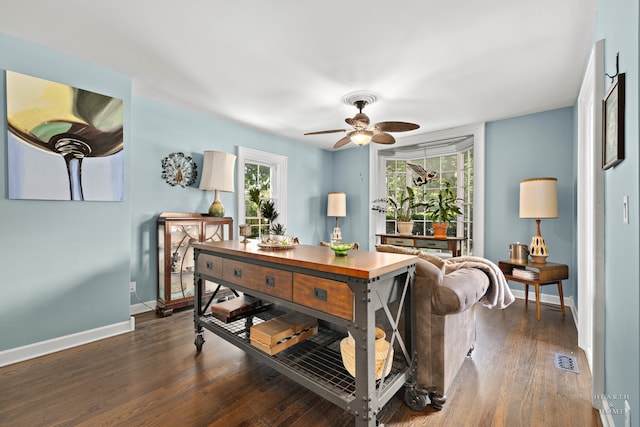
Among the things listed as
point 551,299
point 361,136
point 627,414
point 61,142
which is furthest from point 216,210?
point 551,299

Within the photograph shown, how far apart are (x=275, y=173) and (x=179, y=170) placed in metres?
1.72

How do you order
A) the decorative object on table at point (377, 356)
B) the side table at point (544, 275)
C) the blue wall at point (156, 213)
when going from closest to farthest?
the blue wall at point (156, 213), the decorative object on table at point (377, 356), the side table at point (544, 275)

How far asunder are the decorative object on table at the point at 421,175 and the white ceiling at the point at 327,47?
1.49m

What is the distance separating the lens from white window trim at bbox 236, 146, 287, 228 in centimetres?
431

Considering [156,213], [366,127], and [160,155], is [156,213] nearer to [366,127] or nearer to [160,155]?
[160,155]

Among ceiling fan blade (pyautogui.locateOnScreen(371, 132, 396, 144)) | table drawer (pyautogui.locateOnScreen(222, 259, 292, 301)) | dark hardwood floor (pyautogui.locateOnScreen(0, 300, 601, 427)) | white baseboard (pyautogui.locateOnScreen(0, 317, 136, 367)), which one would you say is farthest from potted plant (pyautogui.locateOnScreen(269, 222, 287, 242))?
white baseboard (pyautogui.locateOnScreen(0, 317, 136, 367))

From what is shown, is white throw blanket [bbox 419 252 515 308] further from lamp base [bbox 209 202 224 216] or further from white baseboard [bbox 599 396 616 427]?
lamp base [bbox 209 202 224 216]

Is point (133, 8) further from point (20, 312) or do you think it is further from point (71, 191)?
point (20, 312)

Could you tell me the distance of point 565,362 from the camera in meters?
2.22

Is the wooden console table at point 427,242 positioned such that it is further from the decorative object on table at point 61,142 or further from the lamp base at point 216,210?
the decorative object on table at point 61,142

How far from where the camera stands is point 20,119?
7.36ft

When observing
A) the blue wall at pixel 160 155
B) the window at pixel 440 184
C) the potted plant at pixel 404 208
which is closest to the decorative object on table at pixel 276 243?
the blue wall at pixel 160 155

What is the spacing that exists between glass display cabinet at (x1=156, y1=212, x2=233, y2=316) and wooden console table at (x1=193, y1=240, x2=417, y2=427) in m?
1.26

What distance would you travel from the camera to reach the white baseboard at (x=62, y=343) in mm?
2209
